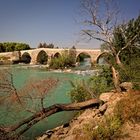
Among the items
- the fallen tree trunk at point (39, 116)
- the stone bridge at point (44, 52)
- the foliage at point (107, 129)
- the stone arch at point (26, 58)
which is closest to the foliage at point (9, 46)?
the stone arch at point (26, 58)

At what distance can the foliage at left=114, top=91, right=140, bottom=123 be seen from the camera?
8.03m

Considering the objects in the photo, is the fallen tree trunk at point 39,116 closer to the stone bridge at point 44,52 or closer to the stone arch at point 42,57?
the stone bridge at point 44,52

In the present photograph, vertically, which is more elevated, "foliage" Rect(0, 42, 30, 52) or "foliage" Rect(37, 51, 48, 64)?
"foliage" Rect(0, 42, 30, 52)

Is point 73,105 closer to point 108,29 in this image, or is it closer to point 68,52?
point 108,29

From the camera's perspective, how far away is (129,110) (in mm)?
8062

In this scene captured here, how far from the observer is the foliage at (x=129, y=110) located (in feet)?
26.3

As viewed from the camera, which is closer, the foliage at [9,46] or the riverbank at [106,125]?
the riverbank at [106,125]

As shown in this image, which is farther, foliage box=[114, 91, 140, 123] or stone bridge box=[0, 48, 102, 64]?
stone bridge box=[0, 48, 102, 64]

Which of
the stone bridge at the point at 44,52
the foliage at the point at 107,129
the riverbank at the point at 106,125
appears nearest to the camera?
the foliage at the point at 107,129

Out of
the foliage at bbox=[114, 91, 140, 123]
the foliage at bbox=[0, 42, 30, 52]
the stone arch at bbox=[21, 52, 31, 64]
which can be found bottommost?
the stone arch at bbox=[21, 52, 31, 64]

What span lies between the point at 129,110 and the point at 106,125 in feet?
2.83

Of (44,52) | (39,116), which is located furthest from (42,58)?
(39,116)

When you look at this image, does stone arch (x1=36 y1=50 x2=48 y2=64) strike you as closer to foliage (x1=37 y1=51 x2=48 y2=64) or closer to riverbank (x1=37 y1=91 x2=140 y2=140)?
foliage (x1=37 y1=51 x2=48 y2=64)

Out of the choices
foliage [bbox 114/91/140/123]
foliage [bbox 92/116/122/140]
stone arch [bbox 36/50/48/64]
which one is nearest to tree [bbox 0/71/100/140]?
foliage [bbox 114/91/140/123]
